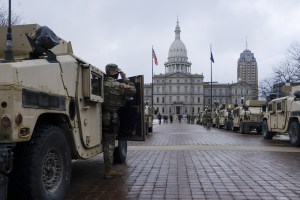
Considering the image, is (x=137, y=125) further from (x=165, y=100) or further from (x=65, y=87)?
(x=165, y=100)

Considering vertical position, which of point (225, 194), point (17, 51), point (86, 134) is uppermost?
point (17, 51)

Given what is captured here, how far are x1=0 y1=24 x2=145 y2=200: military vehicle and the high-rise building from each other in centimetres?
14785

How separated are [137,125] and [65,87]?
3.05 meters

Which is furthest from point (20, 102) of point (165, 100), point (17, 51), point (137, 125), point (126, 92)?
point (165, 100)

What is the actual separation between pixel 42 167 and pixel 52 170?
41cm

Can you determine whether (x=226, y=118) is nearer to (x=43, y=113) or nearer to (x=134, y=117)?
(x=134, y=117)

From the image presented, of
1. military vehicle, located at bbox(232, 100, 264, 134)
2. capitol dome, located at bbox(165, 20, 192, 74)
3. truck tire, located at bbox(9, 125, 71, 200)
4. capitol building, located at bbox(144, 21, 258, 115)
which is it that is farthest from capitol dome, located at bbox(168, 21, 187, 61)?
truck tire, located at bbox(9, 125, 71, 200)

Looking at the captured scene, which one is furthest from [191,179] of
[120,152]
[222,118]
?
[222,118]

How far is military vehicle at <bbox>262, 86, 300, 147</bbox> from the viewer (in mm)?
15797

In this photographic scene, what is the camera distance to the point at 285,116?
17.0m

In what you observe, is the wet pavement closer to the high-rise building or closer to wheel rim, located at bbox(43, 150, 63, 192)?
wheel rim, located at bbox(43, 150, 63, 192)

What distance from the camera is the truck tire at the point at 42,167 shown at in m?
4.79

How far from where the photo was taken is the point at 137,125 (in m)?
8.73

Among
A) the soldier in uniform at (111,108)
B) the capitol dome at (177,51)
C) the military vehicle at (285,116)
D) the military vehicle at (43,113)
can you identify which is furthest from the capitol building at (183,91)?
the military vehicle at (43,113)
